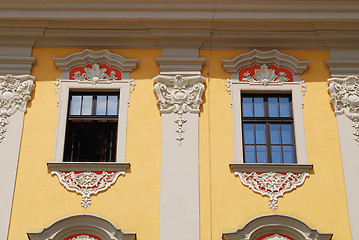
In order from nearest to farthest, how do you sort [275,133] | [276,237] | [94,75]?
1. [276,237]
2. [275,133]
3. [94,75]

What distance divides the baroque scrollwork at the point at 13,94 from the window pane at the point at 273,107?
4438 mm

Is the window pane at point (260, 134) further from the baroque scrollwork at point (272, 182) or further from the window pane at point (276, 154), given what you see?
the baroque scrollwork at point (272, 182)

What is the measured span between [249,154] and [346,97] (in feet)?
6.92

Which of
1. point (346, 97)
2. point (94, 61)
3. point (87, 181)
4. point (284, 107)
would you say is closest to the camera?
point (87, 181)

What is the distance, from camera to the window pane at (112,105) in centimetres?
1191

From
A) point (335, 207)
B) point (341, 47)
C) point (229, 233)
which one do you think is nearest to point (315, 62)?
point (341, 47)

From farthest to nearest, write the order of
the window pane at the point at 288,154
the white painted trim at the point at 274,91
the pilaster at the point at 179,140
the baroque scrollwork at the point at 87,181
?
1. the window pane at the point at 288,154
2. the white painted trim at the point at 274,91
3. the baroque scrollwork at the point at 87,181
4. the pilaster at the point at 179,140

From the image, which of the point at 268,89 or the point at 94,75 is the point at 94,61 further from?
the point at 268,89

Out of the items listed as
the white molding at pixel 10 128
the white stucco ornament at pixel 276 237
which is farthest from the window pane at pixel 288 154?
the white molding at pixel 10 128

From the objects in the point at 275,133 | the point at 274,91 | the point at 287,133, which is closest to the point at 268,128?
the point at 275,133

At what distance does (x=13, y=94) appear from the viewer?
11.9 m

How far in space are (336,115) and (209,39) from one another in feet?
9.27

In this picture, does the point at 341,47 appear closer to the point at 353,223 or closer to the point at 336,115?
the point at 336,115

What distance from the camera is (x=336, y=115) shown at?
11688mm
